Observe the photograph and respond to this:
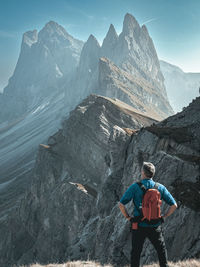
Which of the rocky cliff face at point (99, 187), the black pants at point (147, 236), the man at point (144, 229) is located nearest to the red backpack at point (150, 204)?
the man at point (144, 229)

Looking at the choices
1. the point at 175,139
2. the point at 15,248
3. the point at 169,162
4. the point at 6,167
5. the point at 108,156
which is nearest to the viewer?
the point at 169,162

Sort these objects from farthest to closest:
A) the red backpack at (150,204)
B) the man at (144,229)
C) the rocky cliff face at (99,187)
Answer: the rocky cliff face at (99,187), the man at (144,229), the red backpack at (150,204)

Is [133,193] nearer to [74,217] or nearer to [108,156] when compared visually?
[108,156]

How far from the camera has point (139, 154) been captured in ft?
95.1

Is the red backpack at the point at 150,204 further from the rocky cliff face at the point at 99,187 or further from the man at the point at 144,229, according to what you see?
the rocky cliff face at the point at 99,187

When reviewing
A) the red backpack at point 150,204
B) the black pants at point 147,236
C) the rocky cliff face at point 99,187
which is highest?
the red backpack at point 150,204

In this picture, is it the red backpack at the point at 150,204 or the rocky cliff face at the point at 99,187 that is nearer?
the red backpack at the point at 150,204

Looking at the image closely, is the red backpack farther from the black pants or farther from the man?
the black pants

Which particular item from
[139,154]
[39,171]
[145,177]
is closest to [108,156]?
[139,154]

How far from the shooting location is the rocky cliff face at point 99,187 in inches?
618

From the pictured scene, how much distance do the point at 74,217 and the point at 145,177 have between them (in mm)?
52392

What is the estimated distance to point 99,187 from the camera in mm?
56844

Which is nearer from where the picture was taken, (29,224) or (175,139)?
(175,139)

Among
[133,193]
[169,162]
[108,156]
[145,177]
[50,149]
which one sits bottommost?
[50,149]
